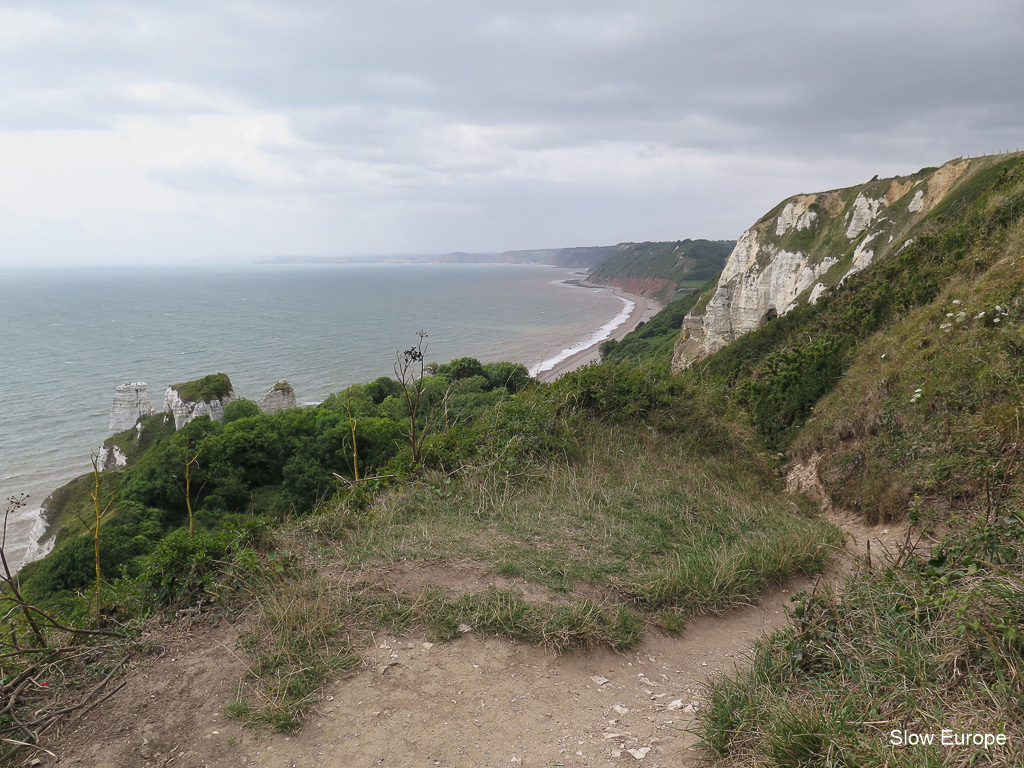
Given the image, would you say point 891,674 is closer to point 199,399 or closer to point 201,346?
point 199,399

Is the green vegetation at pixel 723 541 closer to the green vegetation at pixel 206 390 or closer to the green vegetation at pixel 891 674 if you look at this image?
the green vegetation at pixel 891 674

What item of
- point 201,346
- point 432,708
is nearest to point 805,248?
point 432,708

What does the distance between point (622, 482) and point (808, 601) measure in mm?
3071

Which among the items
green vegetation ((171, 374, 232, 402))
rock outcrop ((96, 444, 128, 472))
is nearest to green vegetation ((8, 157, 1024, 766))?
green vegetation ((171, 374, 232, 402))

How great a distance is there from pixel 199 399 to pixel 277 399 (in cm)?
475

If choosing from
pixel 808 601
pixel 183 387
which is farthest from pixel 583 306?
pixel 808 601

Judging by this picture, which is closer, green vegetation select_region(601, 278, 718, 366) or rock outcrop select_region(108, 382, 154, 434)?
rock outcrop select_region(108, 382, 154, 434)

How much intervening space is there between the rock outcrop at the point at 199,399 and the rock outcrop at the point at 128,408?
7.94ft

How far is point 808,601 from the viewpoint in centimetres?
375

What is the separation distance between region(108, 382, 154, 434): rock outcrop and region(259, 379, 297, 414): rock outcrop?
779cm

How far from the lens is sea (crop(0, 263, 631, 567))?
37.7m

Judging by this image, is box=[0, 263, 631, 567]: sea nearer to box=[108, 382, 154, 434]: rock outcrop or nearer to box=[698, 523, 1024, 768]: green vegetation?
box=[108, 382, 154, 434]: rock outcrop

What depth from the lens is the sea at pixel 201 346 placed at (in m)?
37.7

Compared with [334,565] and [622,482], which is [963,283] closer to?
[622,482]
